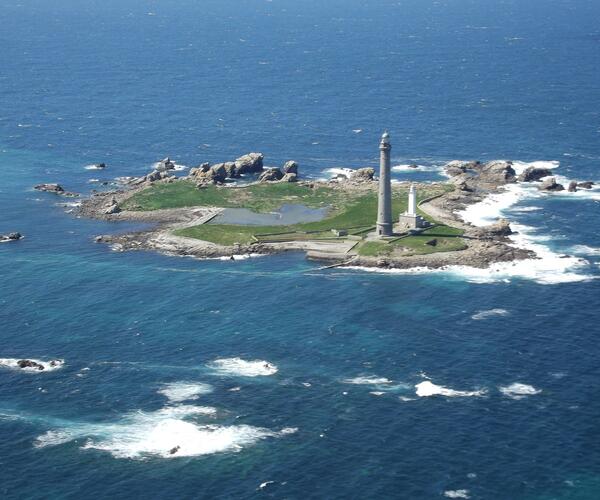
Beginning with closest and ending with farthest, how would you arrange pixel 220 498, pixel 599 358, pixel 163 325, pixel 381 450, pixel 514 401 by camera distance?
pixel 220 498 → pixel 381 450 → pixel 514 401 → pixel 599 358 → pixel 163 325

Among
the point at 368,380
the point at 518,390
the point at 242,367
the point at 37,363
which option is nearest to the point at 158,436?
the point at 242,367

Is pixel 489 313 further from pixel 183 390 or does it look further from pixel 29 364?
pixel 29 364

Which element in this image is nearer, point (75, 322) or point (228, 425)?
point (228, 425)

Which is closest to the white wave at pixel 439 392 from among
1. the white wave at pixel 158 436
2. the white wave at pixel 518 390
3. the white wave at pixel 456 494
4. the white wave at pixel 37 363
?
the white wave at pixel 518 390

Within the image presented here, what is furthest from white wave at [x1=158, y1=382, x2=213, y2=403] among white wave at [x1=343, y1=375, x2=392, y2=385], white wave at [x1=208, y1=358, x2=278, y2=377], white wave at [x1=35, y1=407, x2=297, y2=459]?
white wave at [x1=343, y1=375, x2=392, y2=385]

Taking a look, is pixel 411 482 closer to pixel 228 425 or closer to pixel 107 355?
pixel 228 425

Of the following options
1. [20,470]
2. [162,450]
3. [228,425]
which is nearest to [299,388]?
[228,425]

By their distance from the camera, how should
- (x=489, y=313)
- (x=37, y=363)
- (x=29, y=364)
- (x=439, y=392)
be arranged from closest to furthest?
(x=439, y=392)
(x=29, y=364)
(x=37, y=363)
(x=489, y=313)
